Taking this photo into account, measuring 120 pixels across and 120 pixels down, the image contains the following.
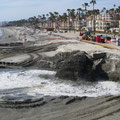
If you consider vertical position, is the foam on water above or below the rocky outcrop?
below

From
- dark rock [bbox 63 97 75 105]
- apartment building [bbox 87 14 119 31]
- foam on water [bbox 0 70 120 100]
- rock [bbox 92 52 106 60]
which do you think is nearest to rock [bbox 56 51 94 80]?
foam on water [bbox 0 70 120 100]

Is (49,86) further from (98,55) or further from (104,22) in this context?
(104,22)

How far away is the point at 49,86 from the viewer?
17.8m

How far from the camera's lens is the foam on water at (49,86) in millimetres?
16062

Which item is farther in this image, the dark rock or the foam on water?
the foam on water

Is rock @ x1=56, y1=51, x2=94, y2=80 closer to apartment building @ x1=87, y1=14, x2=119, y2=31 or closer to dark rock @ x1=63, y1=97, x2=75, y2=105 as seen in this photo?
dark rock @ x1=63, y1=97, x2=75, y2=105

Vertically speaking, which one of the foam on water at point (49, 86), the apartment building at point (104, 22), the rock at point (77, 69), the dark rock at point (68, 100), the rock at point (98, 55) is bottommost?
the foam on water at point (49, 86)

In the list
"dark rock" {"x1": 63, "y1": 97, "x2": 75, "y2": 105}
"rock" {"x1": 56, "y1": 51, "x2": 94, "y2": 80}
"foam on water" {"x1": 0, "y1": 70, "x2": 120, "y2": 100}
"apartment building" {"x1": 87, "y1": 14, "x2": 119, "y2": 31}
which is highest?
"apartment building" {"x1": 87, "y1": 14, "x2": 119, "y2": 31}

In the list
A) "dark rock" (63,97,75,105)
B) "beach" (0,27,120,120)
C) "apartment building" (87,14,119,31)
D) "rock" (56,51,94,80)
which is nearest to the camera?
"beach" (0,27,120,120)

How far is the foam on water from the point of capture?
16.1m

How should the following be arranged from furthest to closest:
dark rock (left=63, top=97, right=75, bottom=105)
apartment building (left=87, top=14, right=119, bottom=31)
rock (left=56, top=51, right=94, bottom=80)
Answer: apartment building (left=87, top=14, right=119, bottom=31) → rock (left=56, top=51, right=94, bottom=80) → dark rock (left=63, top=97, right=75, bottom=105)

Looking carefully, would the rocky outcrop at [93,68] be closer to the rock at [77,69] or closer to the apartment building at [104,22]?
the rock at [77,69]

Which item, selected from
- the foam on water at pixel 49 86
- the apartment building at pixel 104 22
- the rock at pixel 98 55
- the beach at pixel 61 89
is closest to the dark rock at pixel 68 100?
the beach at pixel 61 89

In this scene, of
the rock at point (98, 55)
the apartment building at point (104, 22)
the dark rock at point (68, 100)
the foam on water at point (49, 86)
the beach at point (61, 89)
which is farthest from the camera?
the apartment building at point (104, 22)
